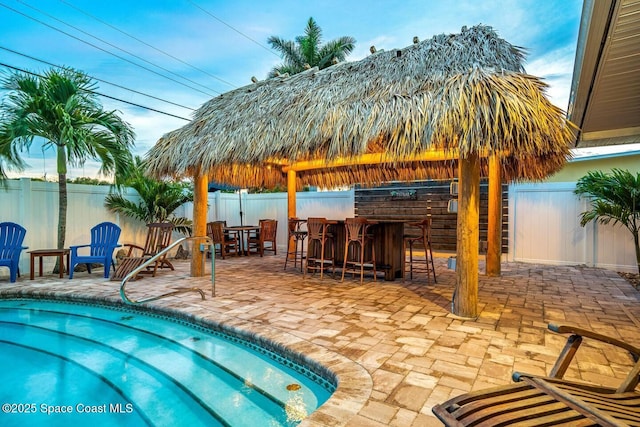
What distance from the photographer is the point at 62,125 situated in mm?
6230

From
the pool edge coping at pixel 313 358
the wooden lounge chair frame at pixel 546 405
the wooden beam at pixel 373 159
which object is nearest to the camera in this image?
the wooden lounge chair frame at pixel 546 405

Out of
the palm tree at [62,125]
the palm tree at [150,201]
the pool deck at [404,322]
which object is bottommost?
the pool deck at [404,322]

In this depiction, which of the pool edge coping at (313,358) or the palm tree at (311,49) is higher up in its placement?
the palm tree at (311,49)

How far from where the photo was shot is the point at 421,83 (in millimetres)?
4621

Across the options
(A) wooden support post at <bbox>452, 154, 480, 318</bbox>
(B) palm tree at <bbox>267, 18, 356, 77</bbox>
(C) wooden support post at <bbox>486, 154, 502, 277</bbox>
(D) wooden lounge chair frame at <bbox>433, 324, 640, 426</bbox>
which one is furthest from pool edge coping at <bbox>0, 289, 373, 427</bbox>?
(B) palm tree at <bbox>267, 18, 356, 77</bbox>

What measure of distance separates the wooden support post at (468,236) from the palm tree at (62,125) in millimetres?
6169

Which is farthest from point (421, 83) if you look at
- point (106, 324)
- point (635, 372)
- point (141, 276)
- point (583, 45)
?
point (141, 276)

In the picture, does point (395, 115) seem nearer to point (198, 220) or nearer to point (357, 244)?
point (357, 244)

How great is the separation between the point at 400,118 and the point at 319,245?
3562mm

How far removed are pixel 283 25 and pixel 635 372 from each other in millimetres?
15874

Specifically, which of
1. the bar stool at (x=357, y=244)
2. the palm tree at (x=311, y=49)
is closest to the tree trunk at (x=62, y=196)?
the bar stool at (x=357, y=244)

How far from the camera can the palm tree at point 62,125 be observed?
6051mm

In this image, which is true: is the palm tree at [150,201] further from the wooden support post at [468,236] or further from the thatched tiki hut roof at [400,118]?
the wooden support post at [468,236]

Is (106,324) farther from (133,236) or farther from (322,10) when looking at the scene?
(322,10)
